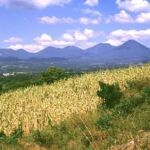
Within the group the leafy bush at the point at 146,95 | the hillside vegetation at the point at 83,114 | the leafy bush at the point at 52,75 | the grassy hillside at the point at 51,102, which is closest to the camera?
the hillside vegetation at the point at 83,114

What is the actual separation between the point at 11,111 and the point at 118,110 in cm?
880

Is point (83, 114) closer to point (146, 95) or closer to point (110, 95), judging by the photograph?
point (110, 95)

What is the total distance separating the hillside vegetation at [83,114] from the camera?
41.2 feet

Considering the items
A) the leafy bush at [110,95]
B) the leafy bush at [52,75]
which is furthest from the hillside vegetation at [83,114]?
the leafy bush at [52,75]

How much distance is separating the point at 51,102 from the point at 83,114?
15.4 ft

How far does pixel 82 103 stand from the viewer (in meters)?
20.7

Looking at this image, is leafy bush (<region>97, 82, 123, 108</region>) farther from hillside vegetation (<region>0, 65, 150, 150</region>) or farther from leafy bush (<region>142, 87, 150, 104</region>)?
leafy bush (<region>142, 87, 150, 104</region>)

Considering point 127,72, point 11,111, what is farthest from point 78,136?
point 127,72

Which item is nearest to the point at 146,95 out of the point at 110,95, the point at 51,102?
the point at 110,95

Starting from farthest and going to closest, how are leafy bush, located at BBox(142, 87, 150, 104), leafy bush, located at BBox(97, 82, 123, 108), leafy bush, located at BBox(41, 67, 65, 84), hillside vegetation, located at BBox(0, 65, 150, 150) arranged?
1. leafy bush, located at BBox(41, 67, 65, 84)
2. leafy bush, located at BBox(97, 82, 123, 108)
3. leafy bush, located at BBox(142, 87, 150, 104)
4. hillside vegetation, located at BBox(0, 65, 150, 150)

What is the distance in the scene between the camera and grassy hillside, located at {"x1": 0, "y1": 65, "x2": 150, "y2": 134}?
64.7 ft

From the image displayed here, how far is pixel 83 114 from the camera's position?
59.6ft

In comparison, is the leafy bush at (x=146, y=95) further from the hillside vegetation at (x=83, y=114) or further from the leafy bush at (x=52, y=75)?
the leafy bush at (x=52, y=75)

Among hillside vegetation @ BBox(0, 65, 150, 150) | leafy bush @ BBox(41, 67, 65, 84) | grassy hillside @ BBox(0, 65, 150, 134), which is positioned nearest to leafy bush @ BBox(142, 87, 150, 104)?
hillside vegetation @ BBox(0, 65, 150, 150)
